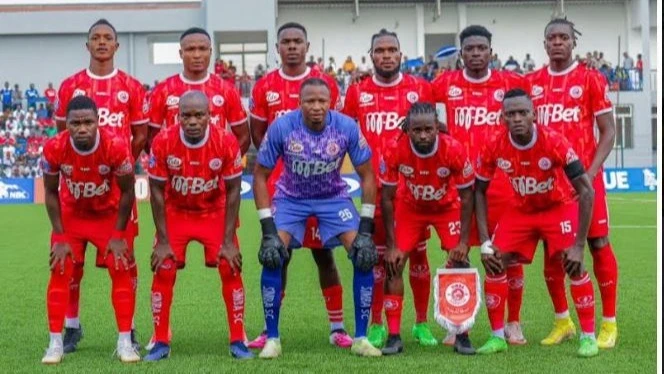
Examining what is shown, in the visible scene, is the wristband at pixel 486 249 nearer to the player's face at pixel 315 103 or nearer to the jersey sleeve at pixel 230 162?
the player's face at pixel 315 103

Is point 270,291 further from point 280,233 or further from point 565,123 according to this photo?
point 565,123

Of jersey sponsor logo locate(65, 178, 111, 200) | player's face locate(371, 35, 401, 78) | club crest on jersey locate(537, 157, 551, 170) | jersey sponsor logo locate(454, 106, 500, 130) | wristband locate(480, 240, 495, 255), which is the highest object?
player's face locate(371, 35, 401, 78)

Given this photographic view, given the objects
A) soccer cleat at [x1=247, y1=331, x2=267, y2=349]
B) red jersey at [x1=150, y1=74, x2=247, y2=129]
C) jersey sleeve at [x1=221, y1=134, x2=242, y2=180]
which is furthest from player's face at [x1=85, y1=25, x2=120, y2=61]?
soccer cleat at [x1=247, y1=331, x2=267, y2=349]

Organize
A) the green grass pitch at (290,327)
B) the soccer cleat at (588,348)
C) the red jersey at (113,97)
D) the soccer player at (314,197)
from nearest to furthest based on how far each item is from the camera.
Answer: the green grass pitch at (290,327) → the soccer cleat at (588,348) → the soccer player at (314,197) → the red jersey at (113,97)

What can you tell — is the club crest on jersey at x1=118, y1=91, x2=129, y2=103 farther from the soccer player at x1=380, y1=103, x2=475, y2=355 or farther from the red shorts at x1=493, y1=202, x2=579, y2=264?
the red shorts at x1=493, y1=202, x2=579, y2=264

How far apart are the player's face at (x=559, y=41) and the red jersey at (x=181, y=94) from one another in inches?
93.9

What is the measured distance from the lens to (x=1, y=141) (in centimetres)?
3822

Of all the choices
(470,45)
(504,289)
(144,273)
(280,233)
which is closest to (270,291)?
(280,233)

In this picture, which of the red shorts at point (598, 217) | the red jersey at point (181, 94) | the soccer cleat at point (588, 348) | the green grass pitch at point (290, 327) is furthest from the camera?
the red jersey at point (181, 94)

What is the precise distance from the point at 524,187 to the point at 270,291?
191 cm

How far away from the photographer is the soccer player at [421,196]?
8172 millimetres

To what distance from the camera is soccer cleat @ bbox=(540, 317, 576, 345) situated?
8562 millimetres

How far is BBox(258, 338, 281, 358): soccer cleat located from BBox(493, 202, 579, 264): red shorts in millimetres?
1692

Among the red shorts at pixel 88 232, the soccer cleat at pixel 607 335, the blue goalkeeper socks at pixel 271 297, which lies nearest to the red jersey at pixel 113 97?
the red shorts at pixel 88 232
